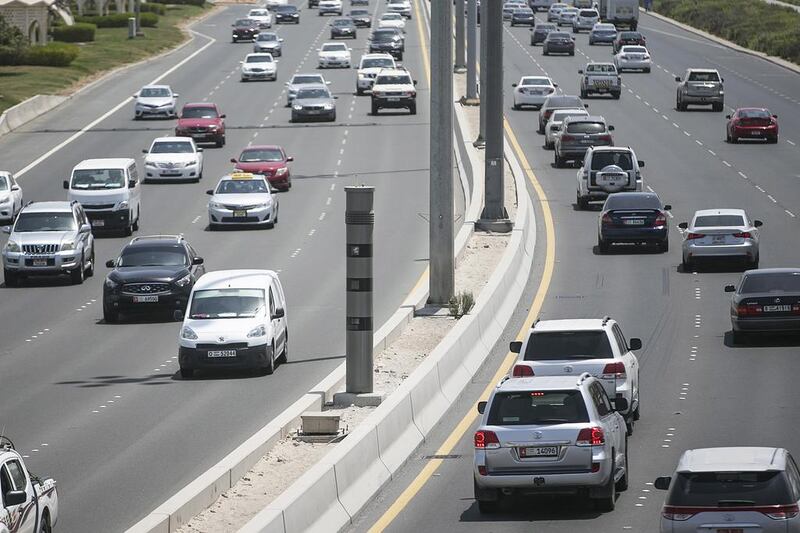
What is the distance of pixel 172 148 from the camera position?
56094mm

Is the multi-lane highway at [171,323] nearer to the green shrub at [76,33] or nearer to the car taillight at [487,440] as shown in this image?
the car taillight at [487,440]

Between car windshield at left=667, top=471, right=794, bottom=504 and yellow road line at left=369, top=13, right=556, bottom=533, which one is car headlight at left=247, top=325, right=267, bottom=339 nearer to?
yellow road line at left=369, top=13, right=556, bottom=533

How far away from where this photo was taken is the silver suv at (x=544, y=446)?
56.9 ft

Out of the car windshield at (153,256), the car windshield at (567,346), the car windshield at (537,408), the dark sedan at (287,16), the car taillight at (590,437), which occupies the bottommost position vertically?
the dark sedan at (287,16)

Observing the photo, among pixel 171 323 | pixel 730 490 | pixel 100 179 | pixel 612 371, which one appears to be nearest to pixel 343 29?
pixel 100 179

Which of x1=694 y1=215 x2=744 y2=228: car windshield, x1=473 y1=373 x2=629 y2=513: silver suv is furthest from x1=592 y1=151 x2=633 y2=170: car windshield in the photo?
x1=473 y1=373 x2=629 y2=513: silver suv

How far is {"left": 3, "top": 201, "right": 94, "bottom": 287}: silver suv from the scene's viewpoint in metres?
38.9

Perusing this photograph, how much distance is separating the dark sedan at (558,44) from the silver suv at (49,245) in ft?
192

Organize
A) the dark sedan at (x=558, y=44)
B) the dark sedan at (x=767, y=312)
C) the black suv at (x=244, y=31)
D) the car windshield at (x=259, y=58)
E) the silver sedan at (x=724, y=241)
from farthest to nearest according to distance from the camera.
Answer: the black suv at (x=244, y=31) < the dark sedan at (x=558, y=44) < the car windshield at (x=259, y=58) < the silver sedan at (x=724, y=241) < the dark sedan at (x=767, y=312)

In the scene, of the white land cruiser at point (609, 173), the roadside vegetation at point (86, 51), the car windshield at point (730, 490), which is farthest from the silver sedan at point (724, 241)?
the roadside vegetation at point (86, 51)

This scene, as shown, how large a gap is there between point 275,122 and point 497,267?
118 feet

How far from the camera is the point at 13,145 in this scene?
6406 centimetres

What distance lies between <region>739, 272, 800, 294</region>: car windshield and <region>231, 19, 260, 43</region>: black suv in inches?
3164

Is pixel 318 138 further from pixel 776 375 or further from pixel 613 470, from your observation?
pixel 613 470
